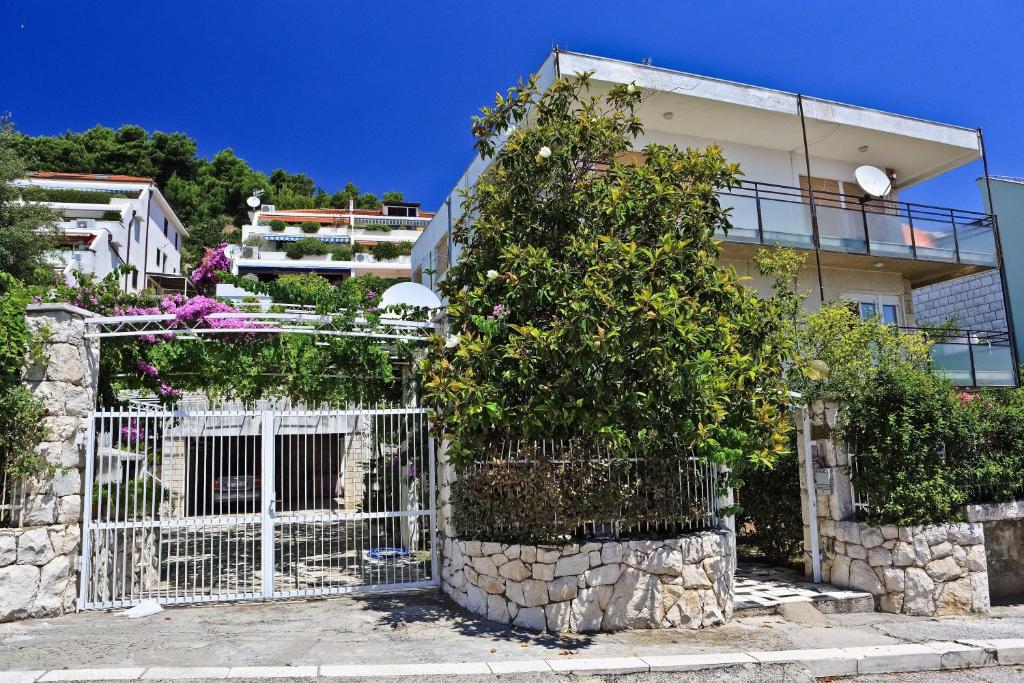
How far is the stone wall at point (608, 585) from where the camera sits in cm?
729

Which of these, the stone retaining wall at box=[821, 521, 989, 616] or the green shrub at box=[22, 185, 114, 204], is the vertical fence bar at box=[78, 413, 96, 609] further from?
the green shrub at box=[22, 185, 114, 204]

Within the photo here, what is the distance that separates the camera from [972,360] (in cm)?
1623

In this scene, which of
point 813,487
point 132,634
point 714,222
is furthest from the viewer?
point 813,487

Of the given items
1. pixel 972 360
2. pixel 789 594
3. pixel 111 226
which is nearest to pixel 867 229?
pixel 972 360

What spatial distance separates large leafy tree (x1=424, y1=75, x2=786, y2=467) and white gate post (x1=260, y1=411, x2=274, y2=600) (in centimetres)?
211

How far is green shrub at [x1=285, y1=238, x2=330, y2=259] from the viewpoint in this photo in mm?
44875

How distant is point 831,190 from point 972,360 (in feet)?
17.4

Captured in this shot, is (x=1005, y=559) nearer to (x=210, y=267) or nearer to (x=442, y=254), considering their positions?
(x=210, y=267)

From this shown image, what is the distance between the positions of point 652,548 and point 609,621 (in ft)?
2.89

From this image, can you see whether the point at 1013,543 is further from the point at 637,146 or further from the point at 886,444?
the point at 637,146

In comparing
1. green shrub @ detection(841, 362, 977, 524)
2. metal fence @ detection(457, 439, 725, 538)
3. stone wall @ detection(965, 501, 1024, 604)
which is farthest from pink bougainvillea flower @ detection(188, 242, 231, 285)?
stone wall @ detection(965, 501, 1024, 604)

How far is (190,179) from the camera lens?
2206 inches

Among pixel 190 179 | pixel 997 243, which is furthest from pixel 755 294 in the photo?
pixel 190 179

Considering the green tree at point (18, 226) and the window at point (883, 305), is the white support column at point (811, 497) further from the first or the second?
the green tree at point (18, 226)
